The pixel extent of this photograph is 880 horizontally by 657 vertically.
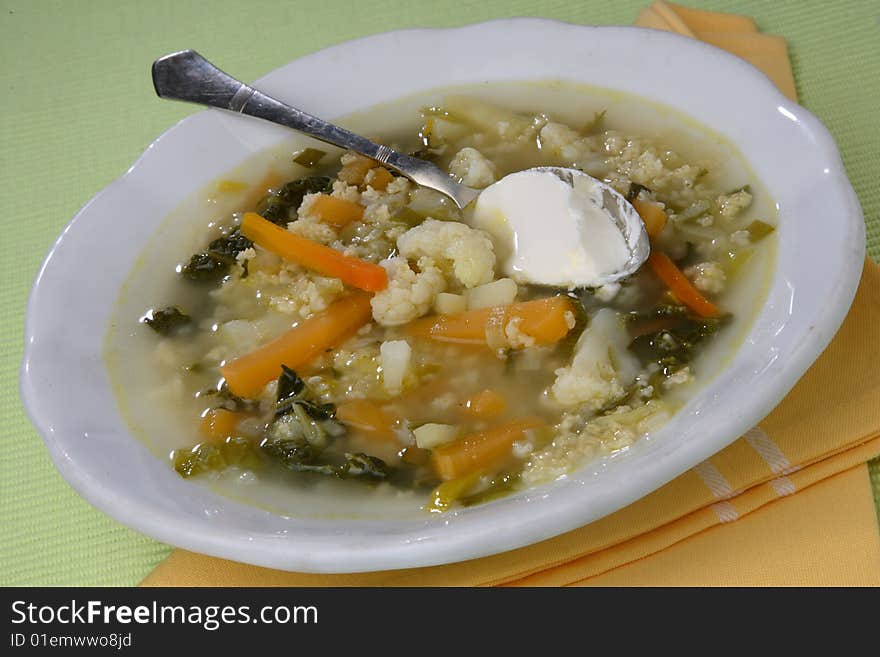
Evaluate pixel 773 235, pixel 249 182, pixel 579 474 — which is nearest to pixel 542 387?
pixel 579 474

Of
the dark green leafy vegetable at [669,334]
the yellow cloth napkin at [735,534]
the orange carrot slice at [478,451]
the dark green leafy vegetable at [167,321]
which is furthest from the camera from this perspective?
the dark green leafy vegetable at [167,321]

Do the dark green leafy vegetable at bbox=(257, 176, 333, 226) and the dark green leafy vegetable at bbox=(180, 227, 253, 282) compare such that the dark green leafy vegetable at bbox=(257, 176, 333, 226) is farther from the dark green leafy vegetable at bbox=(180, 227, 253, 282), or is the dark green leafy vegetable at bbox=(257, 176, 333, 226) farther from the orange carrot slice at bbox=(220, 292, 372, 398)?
the orange carrot slice at bbox=(220, 292, 372, 398)

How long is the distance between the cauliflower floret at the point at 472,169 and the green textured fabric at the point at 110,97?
1.05 m

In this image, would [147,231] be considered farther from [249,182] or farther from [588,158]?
[588,158]

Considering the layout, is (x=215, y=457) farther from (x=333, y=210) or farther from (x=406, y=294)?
(x=333, y=210)

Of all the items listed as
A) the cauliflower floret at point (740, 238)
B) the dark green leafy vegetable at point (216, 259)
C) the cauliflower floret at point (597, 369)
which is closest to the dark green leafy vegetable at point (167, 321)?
the dark green leafy vegetable at point (216, 259)

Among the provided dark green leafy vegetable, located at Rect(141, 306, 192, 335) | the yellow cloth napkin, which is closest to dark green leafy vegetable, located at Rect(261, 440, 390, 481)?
the yellow cloth napkin

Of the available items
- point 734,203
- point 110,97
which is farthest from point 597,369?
point 110,97

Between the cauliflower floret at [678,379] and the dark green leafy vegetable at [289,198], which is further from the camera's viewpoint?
the dark green leafy vegetable at [289,198]

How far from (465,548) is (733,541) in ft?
2.15

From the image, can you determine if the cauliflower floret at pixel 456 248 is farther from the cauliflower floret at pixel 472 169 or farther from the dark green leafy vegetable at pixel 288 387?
the dark green leafy vegetable at pixel 288 387

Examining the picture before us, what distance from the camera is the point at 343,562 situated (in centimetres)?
192

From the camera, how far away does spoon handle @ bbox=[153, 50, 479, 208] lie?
309 centimetres

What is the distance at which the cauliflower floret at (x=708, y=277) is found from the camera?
8.40 ft
